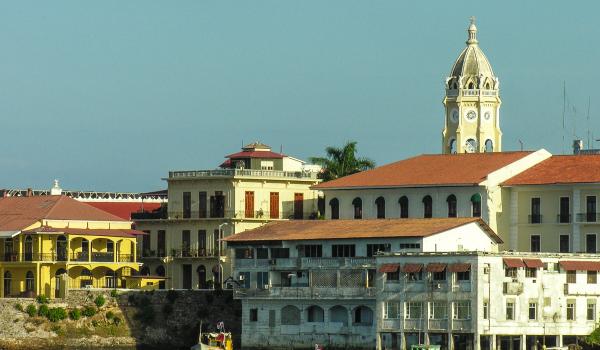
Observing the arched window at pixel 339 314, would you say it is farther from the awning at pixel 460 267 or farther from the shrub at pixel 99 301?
the shrub at pixel 99 301

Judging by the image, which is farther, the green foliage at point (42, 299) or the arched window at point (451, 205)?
the arched window at point (451, 205)

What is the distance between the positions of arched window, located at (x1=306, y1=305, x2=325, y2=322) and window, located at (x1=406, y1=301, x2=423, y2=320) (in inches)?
252

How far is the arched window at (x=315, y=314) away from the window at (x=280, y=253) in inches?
137

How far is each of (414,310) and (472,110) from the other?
38.3m

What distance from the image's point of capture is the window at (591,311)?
109562 mm


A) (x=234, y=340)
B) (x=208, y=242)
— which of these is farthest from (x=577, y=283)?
(x=208, y=242)

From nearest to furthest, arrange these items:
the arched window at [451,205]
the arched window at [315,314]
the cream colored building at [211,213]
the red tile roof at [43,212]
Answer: the arched window at [315,314]
the arched window at [451,205]
the red tile roof at [43,212]
the cream colored building at [211,213]

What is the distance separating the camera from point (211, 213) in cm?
13250

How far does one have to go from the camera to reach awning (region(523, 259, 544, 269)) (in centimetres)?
10738

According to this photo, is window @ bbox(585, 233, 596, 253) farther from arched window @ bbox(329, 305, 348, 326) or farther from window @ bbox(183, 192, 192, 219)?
window @ bbox(183, 192, 192, 219)

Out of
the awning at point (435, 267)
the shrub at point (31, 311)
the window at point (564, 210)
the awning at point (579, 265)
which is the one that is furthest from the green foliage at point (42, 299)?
the awning at point (579, 265)

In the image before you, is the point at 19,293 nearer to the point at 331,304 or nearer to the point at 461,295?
the point at 331,304

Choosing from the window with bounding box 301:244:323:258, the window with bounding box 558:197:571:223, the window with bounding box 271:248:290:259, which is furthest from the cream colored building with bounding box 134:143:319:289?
the window with bounding box 558:197:571:223

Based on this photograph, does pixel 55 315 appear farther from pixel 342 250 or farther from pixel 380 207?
pixel 380 207
